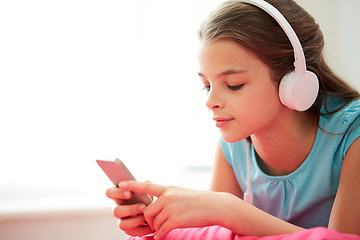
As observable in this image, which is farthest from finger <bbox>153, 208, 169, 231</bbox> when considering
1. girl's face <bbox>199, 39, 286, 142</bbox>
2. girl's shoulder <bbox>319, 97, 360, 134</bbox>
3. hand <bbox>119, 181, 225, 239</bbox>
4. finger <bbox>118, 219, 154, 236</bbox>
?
girl's shoulder <bbox>319, 97, 360, 134</bbox>

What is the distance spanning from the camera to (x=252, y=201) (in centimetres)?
121

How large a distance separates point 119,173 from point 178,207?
16cm

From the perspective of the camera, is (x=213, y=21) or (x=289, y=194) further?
(x=289, y=194)

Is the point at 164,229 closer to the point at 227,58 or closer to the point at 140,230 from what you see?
the point at 140,230

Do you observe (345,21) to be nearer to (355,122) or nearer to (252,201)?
(355,122)

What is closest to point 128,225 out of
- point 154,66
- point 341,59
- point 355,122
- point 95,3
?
point 355,122

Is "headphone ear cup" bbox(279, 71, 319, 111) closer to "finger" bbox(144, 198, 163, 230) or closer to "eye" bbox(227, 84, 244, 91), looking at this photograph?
"eye" bbox(227, 84, 244, 91)

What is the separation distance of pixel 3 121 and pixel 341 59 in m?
1.60

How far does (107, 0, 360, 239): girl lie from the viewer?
828 mm

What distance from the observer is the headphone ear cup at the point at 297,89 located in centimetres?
94

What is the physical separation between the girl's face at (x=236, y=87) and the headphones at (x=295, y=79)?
0.04 metres

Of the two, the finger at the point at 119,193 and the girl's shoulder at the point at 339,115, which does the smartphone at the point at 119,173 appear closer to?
the finger at the point at 119,193

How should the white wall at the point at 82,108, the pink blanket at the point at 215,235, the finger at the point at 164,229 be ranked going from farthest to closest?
the white wall at the point at 82,108
the finger at the point at 164,229
the pink blanket at the point at 215,235

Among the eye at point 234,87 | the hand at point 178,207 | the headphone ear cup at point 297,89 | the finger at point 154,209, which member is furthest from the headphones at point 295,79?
the finger at point 154,209
